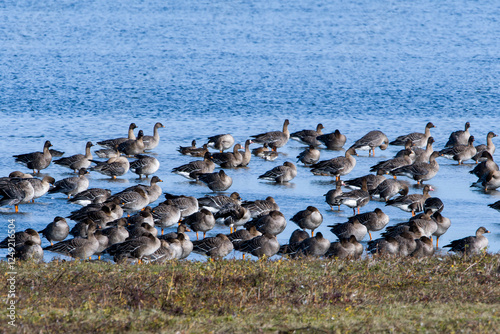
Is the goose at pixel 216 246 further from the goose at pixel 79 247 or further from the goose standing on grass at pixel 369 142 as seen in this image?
the goose standing on grass at pixel 369 142

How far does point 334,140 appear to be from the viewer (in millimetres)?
22625

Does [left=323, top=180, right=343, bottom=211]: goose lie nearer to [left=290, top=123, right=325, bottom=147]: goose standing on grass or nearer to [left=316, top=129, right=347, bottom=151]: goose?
[left=316, top=129, right=347, bottom=151]: goose

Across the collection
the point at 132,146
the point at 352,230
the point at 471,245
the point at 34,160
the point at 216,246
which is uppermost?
the point at 471,245

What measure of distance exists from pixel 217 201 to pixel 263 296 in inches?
276

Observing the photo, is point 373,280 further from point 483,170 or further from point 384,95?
point 384,95

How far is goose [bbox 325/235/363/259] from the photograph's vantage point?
11945 mm

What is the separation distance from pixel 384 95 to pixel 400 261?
21.1 meters

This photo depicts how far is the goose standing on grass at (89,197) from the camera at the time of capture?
51.3 feet

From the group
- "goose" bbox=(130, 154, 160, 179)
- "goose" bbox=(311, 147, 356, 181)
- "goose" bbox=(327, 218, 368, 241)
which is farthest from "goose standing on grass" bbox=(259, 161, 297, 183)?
"goose" bbox=(327, 218, 368, 241)

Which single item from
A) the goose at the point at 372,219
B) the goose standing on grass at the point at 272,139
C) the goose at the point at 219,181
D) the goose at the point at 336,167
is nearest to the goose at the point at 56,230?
the goose at the point at 219,181

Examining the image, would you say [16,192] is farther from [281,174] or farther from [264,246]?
[281,174]

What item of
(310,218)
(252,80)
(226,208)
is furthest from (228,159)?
(252,80)

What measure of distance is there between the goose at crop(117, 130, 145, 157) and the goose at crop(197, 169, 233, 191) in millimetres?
4645

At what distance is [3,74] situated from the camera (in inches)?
1328
